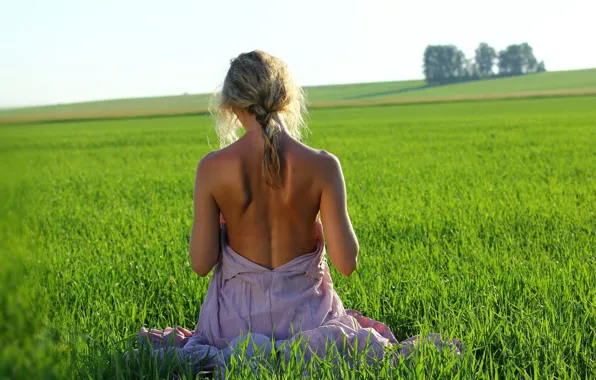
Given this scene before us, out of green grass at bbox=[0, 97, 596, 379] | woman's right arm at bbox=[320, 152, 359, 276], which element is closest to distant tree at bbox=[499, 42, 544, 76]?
green grass at bbox=[0, 97, 596, 379]

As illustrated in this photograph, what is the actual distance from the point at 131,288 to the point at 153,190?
24.8ft

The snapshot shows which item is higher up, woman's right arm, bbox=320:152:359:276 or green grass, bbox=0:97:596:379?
woman's right arm, bbox=320:152:359:276

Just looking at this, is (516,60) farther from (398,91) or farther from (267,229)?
(267,229)

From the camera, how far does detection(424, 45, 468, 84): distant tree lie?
12431cm

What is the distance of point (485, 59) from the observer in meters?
127

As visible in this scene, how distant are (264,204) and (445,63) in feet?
417

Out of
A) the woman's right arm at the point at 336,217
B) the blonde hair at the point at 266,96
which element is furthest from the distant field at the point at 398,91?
the blonde hair at the point at 266,96

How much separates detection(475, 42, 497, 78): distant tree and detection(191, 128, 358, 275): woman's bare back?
127461mm

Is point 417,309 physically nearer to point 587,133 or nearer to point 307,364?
point 307,364

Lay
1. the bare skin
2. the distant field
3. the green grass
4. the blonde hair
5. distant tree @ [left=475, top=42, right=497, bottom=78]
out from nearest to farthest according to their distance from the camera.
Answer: the green grass, the blonde hair, the bare skin, the distant field, distant tree @ [left=475, top=42, right=497, bottom=78]

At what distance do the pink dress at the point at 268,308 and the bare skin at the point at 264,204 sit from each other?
61mm

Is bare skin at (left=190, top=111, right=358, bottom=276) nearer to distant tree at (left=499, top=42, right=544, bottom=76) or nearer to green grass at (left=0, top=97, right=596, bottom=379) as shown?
green grass at (left=0, top=97, right=596, bottom=379)

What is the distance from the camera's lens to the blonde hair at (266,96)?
306 centimetres

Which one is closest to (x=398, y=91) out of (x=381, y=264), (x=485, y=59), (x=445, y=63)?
(x=445, y=63)
